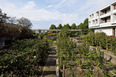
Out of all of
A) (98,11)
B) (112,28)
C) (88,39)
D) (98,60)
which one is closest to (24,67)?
(98,60)

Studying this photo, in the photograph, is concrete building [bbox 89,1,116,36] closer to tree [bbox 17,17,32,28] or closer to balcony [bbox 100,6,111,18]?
balcony [bbox 100,6,111,18]

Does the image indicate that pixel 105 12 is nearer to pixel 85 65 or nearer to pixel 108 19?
pixel 108 19

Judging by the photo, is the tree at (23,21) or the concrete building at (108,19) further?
the tree at (23,21)

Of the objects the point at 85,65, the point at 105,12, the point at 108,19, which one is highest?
the point at 105,12

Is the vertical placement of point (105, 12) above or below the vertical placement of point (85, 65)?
above

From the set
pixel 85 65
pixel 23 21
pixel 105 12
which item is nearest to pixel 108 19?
pixel 105 12

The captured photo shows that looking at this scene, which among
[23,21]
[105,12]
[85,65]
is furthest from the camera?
[23,21]

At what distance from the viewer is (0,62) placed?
2.03 meters

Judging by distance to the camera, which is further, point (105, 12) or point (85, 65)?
point (105, 12)

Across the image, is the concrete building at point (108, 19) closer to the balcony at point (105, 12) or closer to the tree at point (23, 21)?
the balcony at point (105, 12)

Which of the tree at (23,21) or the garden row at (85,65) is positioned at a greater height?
the tree at (23,21)

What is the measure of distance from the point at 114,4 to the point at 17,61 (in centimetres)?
2212

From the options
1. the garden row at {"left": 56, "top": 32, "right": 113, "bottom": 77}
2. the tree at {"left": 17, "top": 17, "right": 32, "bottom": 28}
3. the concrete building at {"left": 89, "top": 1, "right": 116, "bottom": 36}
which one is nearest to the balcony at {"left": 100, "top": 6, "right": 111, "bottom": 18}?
the concrete building at {"left": 89, "top": 1, "right": 116, "bottom": 36}

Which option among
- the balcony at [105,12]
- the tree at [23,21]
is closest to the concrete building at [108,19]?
the balcony at [105,12]
